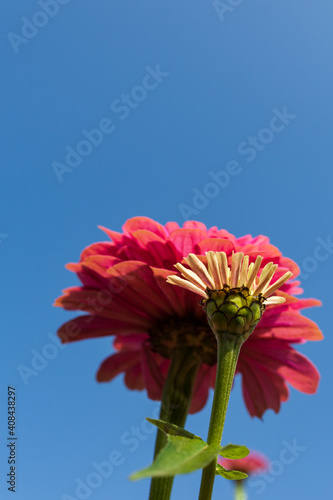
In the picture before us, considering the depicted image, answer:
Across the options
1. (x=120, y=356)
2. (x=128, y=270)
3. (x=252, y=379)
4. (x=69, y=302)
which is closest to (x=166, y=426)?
(x=128, y=270)

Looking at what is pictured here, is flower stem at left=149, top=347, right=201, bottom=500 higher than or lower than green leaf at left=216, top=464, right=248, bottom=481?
higher

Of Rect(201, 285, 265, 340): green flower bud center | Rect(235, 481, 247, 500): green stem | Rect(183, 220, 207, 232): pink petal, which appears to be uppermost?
Rect(183, 220, 207, 232): pink petal

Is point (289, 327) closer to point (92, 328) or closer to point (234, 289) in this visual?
point (234, 289)

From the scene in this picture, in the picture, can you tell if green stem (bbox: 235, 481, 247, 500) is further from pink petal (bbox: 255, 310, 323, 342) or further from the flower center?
pink petal (bbox: 255, 310, 323, 342)

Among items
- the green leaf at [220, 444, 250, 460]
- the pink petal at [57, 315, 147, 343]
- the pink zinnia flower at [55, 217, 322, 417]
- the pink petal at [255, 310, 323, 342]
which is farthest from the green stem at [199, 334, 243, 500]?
the pink petal at [57, 315, 147, 343]

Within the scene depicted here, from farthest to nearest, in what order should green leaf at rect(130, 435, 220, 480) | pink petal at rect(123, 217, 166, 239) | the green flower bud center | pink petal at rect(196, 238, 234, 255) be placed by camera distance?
pink petal at rect(123, 217, 166, 239) < pink petal at rect(196, 238, 234, 255) < the green flower bud center < green leaf at rect(130, 435, 220, 480)

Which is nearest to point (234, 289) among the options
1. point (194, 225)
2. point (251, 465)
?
point (194, 225)

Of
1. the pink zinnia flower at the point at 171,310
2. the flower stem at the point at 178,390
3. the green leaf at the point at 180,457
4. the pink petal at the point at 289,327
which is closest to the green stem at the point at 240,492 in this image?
the pink zinnia flower at the point at 171,310

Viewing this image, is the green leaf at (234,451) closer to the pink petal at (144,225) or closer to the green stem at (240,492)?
the pink petal at (144,225)
